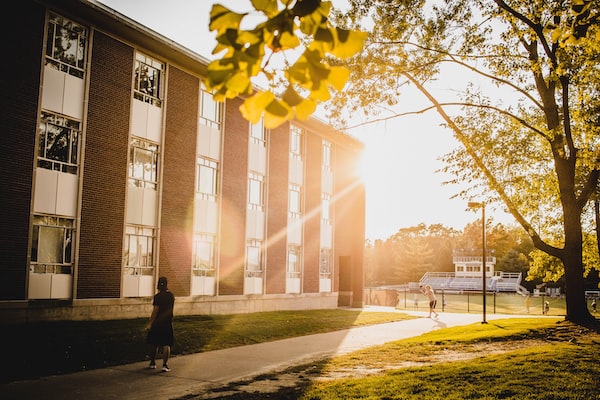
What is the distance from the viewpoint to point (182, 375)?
10469 mm

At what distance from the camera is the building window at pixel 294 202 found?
32.1 m

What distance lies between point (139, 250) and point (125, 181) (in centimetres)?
283

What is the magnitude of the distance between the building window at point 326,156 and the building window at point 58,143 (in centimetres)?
1903

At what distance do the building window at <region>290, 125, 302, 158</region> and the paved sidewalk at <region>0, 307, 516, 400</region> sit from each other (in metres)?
17.3

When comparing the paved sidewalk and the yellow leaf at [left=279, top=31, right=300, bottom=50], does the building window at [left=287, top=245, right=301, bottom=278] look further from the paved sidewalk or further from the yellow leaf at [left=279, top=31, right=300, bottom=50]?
the yellow leaf at [left=279, top=31, right=300, bottom=50]

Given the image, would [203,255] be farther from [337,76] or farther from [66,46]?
[337,76]

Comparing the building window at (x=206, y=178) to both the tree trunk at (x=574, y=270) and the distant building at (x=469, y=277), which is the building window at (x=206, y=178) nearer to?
the tree trunk at (x=574, y=270)

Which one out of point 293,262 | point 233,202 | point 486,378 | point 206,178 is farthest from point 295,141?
point 486,378

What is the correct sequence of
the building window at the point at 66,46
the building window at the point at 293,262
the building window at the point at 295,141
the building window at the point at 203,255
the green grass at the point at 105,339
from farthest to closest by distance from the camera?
the building window at the point at 295,141 → the building window at the point at 293,262 → the building window at the point at 203,255 → the building window at the point at 66,46 → the green grass at the point at 105,339

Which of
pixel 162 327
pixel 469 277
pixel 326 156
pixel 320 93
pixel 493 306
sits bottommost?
pixel 493 306

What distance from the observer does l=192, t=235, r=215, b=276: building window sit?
79.5ft

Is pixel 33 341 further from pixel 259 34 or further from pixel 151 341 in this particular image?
pixel 259 34

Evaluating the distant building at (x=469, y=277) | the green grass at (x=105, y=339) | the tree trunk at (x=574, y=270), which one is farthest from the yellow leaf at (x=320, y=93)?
the distant building at (x=469, y=277)

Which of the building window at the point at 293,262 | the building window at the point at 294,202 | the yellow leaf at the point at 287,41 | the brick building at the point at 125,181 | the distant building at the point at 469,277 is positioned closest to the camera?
the yellow leaf at the point at 287,41
